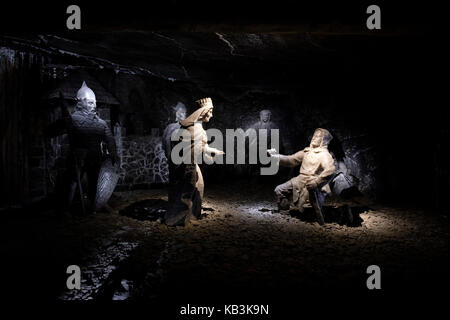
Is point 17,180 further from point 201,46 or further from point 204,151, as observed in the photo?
point 201,46

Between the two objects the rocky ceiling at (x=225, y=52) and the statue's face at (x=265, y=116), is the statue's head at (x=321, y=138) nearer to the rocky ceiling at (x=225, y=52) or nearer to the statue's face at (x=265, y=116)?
the rocky ceiling at (x=225, y=52)

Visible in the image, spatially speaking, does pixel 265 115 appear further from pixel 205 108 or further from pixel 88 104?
pixel 88 104

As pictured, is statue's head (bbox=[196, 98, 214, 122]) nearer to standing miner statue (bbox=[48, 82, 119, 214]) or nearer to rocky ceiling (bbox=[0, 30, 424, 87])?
rocky ceiling (bbox=[0, 30, 424, 87])

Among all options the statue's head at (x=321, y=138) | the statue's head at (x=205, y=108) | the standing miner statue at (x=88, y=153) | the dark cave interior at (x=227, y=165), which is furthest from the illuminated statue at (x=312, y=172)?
the standing miner statue at (x=88, y=153)

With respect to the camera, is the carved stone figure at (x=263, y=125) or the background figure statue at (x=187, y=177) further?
the carved stone figure at (x=263, y=125)

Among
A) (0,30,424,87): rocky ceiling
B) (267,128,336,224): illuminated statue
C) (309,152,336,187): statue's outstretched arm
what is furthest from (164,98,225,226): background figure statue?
(309,152,336,187): statue's outstretched arm

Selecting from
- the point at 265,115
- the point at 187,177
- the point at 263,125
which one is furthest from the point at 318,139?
the point at 263,125

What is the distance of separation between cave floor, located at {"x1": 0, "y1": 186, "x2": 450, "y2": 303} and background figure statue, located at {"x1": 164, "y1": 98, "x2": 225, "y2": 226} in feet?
0.89

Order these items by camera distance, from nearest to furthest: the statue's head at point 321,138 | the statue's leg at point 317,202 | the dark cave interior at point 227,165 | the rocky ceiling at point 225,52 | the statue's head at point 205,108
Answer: the dark cave interior at point 227,165 < the rocky ceiling at point 225,52 < the statue's head at point 205,108 < the statue's leg at point 317,202 < the statue's head at point 321,138

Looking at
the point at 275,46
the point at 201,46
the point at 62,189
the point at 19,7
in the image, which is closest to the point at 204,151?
the point at 201,46

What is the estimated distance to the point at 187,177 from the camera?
18.2 ft

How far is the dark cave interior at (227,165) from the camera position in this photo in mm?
3312

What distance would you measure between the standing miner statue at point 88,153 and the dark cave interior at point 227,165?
37cm
